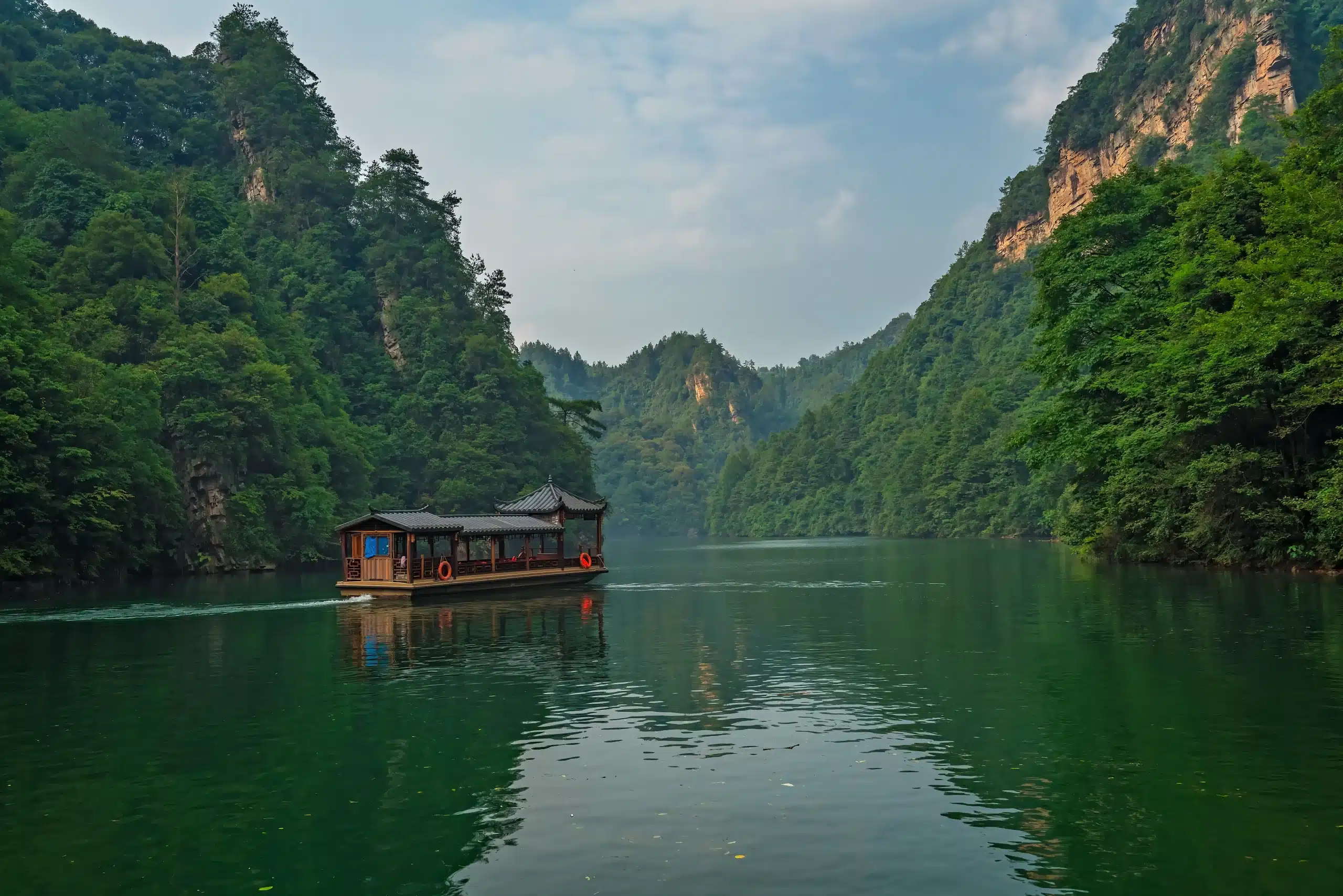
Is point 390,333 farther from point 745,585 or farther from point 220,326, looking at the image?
point 745,585

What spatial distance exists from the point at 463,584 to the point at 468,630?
14.5m

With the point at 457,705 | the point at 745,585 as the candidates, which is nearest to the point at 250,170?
the point at 745,585

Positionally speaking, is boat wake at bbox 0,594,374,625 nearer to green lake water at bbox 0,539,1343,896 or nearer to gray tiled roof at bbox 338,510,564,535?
gray tiled roof at bbox 338,510,564,535

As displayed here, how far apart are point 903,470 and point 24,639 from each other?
441 feet

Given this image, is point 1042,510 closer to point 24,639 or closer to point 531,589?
point 531,589

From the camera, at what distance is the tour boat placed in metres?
49.0

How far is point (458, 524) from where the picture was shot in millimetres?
51531

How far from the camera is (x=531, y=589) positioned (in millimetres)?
54062

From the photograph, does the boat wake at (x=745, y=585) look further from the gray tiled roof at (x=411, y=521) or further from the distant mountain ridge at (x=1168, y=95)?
the distant mountain ridge at (x=1168, y=95)

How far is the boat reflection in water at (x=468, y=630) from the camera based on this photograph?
1133 inches

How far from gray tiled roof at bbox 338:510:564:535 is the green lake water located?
49.5 ft

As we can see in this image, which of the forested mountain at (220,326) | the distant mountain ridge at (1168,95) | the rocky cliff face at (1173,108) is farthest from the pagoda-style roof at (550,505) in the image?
A: the distant mountain ridge at (1168,95)

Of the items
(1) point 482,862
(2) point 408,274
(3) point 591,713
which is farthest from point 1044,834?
(2) point 408,274

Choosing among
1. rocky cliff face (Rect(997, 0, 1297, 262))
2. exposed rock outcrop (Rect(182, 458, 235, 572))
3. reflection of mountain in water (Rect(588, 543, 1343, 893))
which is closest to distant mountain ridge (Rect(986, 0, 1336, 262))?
rocky cliff face (Rect(997, 0, 1297, 262))
